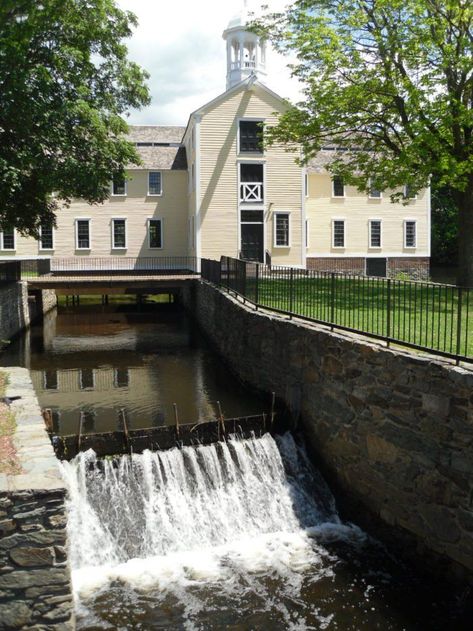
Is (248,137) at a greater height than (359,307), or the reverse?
(248,137)

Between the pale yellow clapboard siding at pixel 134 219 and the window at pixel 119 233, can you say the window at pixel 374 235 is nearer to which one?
the pale yellow clapboard siding at pixel 134 219

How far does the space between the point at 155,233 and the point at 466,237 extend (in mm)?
22799

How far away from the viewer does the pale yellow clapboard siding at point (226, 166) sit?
108ft

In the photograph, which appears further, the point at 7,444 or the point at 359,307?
the point at 359,307

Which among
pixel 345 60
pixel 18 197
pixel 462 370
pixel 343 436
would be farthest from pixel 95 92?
pixel 462 370

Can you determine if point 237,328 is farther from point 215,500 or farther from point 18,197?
point 18,197

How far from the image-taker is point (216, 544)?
30.0 ft

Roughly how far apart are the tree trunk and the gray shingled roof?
2533cm

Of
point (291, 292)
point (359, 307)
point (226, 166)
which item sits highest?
point (226, 166)

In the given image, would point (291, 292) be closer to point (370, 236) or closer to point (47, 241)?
point (47, 241)

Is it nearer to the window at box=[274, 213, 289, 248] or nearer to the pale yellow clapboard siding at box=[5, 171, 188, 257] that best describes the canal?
the window at box=[274, 213, 289, 248]

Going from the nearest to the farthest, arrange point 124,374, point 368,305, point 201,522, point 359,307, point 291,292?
point 201,522 < point 368,305 < point 359,307 < point 291,292 < point 124,374

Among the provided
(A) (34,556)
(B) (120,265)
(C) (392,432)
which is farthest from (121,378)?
(B) (120,265)

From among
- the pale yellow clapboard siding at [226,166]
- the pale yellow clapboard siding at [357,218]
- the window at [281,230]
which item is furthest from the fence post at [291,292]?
the pale yellow clapboard siding at [357,218]
